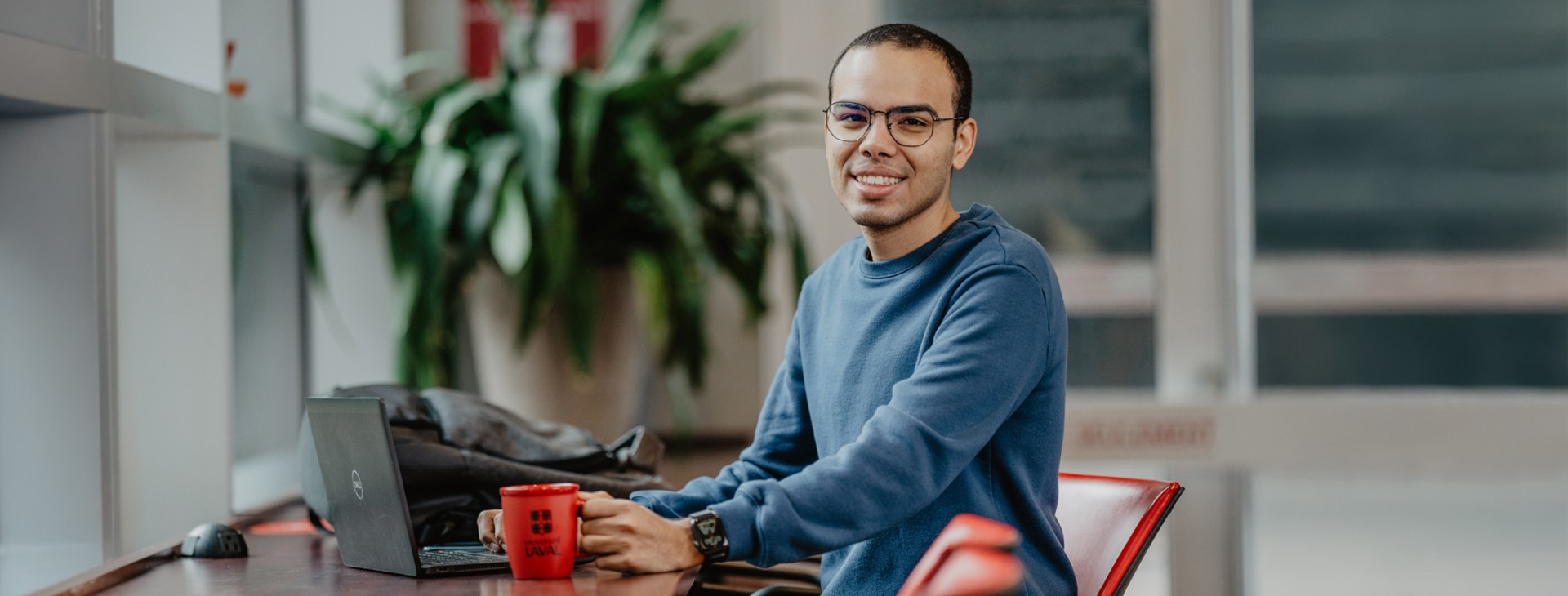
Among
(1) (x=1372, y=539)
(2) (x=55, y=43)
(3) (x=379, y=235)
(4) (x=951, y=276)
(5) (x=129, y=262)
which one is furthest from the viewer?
(1) (x=1372, y=539)

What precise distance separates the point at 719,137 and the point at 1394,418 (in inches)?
70.7

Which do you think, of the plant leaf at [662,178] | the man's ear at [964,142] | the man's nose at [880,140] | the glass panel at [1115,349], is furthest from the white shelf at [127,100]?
the glass panel at [1115,349]

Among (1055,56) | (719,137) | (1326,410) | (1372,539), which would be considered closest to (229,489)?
(719,137)

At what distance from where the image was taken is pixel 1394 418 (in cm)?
308

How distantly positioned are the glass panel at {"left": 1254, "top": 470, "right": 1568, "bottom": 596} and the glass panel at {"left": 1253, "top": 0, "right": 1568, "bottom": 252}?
610mm

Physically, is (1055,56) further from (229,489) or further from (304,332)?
(229,489)

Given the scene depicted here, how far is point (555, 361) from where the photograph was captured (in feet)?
8.04

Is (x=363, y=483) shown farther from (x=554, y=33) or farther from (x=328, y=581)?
(x=554, y=33)

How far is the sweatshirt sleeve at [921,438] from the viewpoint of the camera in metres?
1.18

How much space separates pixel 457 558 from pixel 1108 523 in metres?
0.72

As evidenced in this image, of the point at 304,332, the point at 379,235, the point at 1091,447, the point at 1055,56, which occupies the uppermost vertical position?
the point at 1055,56

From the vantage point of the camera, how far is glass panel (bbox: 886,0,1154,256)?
10.5ft

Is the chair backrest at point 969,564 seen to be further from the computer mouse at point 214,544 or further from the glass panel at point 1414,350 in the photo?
the glass panel at point 1414,350

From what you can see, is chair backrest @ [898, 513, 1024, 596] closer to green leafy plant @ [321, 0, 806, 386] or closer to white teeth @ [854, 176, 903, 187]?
white teeth @ [854, 176, 903, 187]
